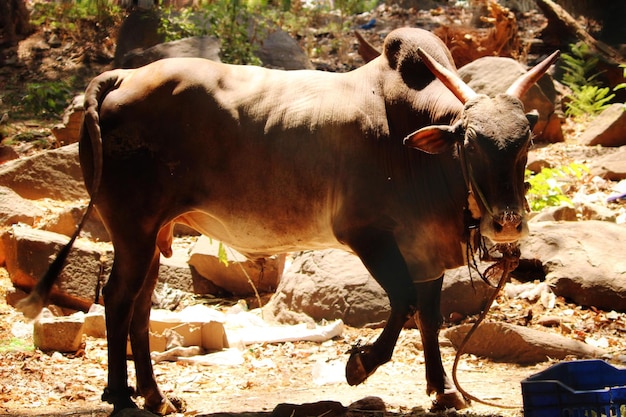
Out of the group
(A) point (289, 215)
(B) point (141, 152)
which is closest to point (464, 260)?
(A) point (289, 215)

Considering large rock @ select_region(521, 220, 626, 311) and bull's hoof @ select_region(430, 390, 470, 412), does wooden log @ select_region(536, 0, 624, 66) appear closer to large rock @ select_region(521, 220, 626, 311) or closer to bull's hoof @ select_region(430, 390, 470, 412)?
large rock @ select_region(521, 220, 626, 311)

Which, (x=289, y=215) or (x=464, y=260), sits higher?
(x=289, y=215)

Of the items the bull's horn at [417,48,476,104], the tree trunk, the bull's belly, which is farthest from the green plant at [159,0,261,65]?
the bull's horn at [417,48,476,104]

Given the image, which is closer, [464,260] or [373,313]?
[464,260]

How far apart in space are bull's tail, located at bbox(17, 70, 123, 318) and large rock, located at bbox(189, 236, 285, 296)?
3261 millimetres

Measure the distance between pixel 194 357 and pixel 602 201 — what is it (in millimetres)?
5436

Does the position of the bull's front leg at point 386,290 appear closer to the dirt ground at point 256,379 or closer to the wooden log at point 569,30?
the dirt ground at point 256,379

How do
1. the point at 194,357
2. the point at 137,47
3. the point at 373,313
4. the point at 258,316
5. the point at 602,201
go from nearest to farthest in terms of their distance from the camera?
1. the point at 194,357
2. the point at 373,313
3. the point at 258,316
4. the point at 602,201
5. the point at 137,47

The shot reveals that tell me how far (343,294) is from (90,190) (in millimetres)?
2899

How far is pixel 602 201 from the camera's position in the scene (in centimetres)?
922

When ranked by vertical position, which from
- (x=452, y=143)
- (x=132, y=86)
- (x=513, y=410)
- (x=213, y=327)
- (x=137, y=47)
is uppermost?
(x=137, y=47)

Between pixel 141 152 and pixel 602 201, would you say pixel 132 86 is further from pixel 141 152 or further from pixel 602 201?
pixel 602 201

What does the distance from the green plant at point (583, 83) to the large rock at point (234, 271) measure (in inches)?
266

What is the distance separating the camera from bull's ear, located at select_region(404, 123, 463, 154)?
169 inches
